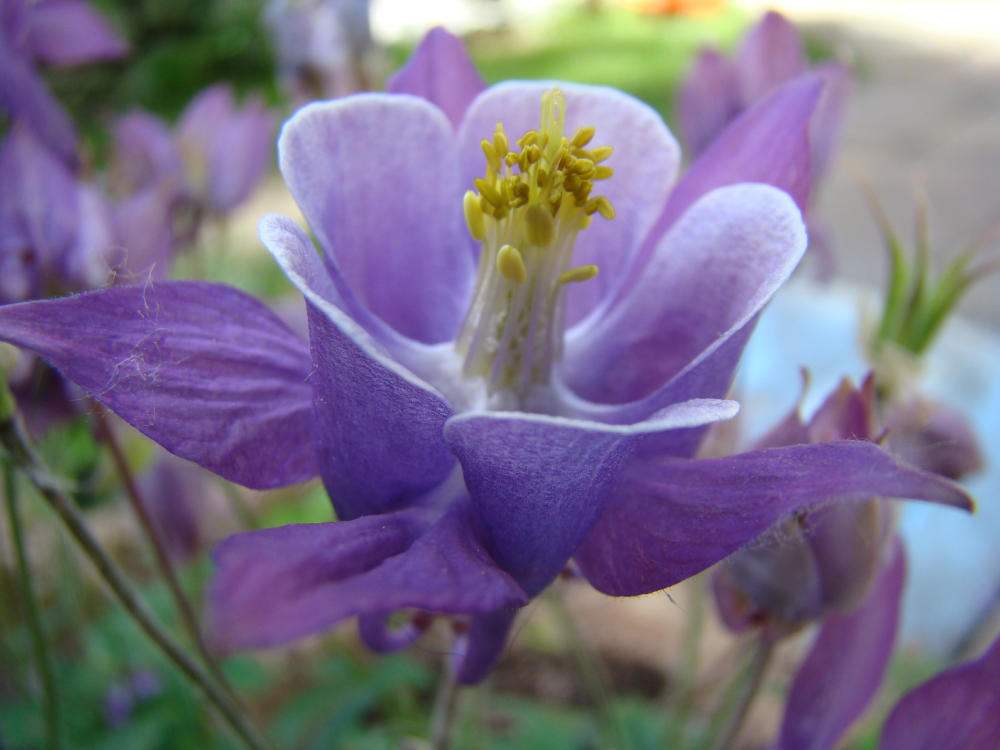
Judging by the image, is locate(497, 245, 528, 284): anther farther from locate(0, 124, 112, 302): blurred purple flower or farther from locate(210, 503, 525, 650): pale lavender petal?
locate(0, 124, 112, 302): blurred purple flower

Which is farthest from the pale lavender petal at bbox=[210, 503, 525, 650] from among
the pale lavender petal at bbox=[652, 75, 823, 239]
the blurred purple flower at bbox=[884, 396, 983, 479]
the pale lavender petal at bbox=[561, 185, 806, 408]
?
the blurred purple flower at bbox=[884, 396, 983, 479]

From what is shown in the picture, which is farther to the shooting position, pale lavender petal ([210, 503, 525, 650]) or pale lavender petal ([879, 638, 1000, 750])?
pale lavender petal ([879, 638, 1000, 750])

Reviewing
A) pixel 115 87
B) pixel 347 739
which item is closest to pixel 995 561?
pixel 347 739

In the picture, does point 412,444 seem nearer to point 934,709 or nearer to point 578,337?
point 578,337

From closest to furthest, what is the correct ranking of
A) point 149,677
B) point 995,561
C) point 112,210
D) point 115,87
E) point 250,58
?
1. point 112,210
2. point 149,677
3. point 995,561
4. point 115,87
5. point 250,58

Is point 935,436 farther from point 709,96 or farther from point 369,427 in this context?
point 369,427

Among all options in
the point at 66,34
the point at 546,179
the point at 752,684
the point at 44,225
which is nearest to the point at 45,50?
the point at 66,34
